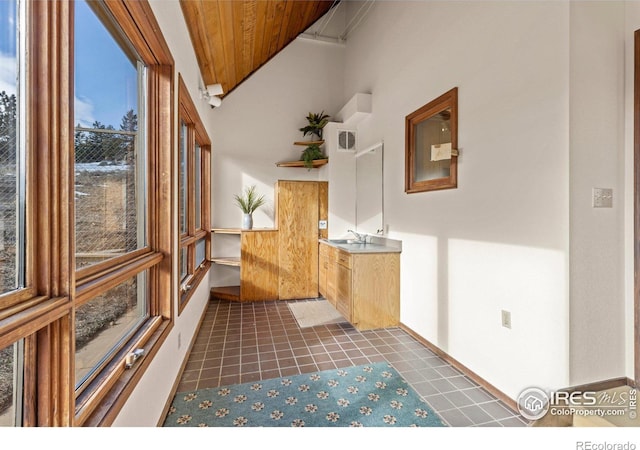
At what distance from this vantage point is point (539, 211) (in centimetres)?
175

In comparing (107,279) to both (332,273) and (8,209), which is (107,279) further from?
(332,273)

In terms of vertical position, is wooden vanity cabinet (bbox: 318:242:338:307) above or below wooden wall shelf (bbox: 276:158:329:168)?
below

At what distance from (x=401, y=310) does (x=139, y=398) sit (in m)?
2.53

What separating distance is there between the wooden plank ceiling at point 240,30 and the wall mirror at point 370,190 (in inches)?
75.3

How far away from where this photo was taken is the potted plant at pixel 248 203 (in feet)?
14.2

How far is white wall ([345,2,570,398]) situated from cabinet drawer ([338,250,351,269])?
626 millimetres

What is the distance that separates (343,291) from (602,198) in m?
2.36

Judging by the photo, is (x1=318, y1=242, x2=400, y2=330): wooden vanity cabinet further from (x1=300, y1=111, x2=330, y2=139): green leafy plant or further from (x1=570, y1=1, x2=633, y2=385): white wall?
(x1=300, y1=111, x2=330, y2=139): green leafy plant

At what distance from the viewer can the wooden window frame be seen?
254 centimetres

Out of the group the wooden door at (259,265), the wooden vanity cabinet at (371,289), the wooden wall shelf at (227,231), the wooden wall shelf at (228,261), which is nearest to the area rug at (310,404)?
the wooden vanity cabinet at (371,289)

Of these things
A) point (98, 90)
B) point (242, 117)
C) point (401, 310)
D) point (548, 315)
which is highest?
point (242, 117)

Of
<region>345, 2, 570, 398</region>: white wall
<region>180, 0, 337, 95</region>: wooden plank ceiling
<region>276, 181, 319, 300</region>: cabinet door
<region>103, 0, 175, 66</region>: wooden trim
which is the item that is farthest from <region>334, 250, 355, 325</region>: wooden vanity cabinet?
<region>180, 0, 337, 95</region>: wooden plank ceiling
